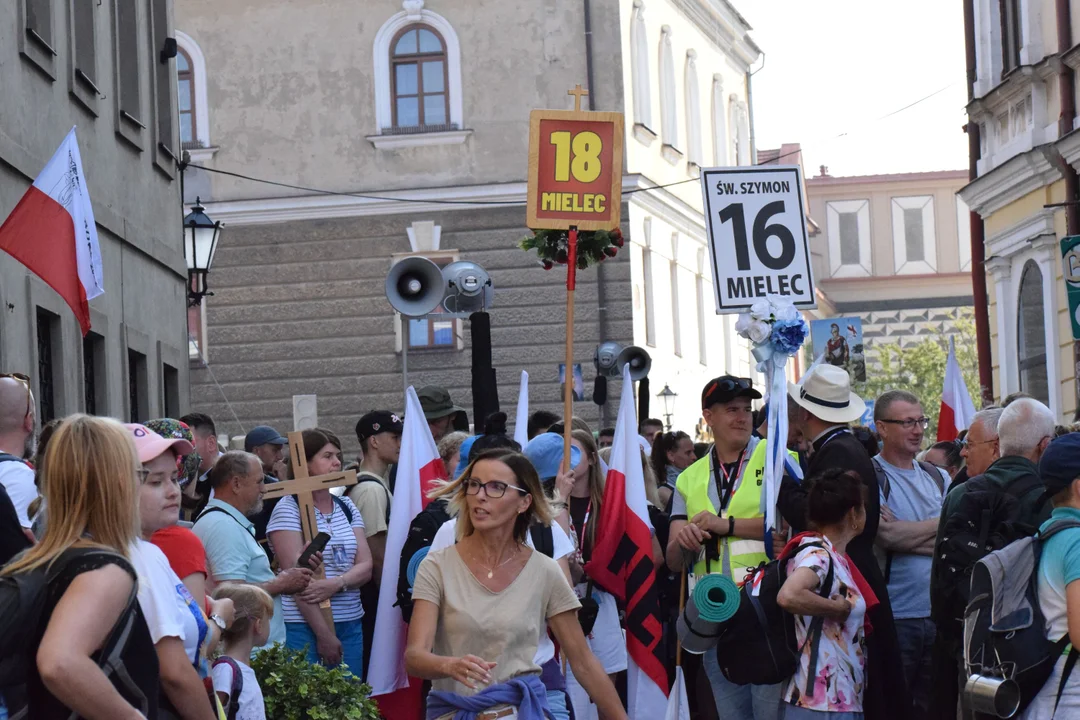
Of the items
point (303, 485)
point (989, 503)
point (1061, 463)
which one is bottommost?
point (989, 503)

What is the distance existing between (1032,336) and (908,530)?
14001mm

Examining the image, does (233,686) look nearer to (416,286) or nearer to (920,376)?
(416,286)

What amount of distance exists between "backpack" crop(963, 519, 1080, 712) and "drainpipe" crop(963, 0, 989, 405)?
17589 millimetres

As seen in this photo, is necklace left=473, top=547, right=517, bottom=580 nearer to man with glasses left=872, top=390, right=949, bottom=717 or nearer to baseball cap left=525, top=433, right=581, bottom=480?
baseball cap left=525, top=433, right=581, bottom=480

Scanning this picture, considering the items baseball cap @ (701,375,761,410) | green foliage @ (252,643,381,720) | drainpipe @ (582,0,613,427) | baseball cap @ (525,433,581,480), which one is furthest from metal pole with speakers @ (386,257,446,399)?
drainpipe @ (582,0,613,427)

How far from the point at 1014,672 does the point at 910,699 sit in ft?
5.12

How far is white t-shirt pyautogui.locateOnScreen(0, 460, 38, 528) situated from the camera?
661 cm

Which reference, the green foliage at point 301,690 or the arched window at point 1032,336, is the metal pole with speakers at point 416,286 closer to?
the arched window at point 1032,336

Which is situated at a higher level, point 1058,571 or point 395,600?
point 1058,571

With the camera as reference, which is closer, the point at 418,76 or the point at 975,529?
the point at 975,529

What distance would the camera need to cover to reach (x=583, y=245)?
12633mm

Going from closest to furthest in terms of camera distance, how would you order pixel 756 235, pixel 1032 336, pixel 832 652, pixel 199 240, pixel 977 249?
1. pixel 832 652
2. pixel 756 235
3. pixel 199 240
4. pixel 1032 336
5. pixel 977 249

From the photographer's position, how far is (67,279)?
978 centimetres

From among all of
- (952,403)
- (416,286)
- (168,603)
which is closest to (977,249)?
(952,403)
